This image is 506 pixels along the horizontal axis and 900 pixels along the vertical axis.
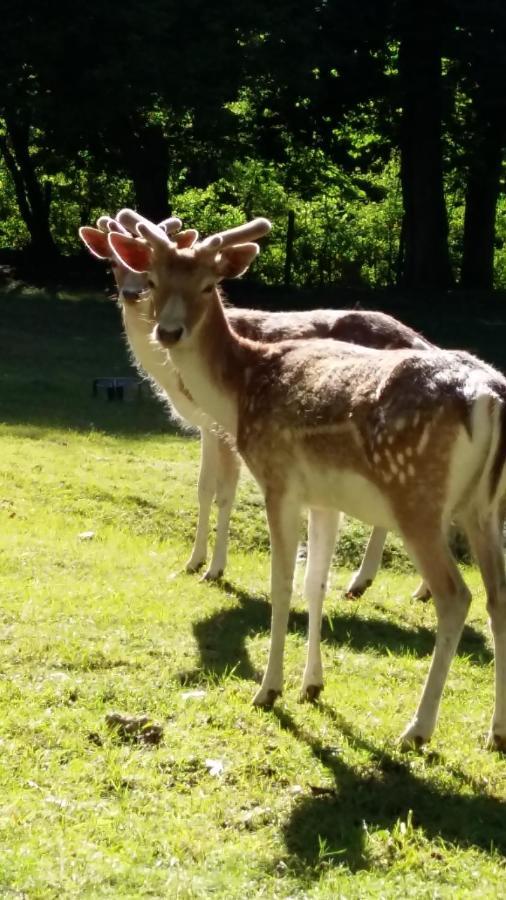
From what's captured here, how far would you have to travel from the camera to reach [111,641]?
6.18m

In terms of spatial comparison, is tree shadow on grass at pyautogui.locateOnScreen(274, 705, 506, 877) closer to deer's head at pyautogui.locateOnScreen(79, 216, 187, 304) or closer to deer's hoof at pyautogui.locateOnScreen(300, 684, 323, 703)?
deer's hoof at pyautogui.locateOnScreen(300, 684, 323, 703)

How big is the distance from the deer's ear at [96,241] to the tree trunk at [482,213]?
17.3m

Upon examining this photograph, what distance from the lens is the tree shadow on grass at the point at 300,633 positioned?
6.20m

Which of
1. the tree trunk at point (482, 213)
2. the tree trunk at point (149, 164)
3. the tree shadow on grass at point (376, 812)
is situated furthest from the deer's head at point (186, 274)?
the tree trunk at point (482, 213)

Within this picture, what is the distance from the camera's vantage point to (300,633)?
267 inches

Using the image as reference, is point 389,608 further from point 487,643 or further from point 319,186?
point 319,186

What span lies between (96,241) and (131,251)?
2130mm

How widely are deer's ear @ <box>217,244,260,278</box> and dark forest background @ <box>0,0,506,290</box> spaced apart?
15625 mm

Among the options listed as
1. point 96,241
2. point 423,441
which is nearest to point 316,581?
point 423,441

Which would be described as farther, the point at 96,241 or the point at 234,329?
the point at 96,241

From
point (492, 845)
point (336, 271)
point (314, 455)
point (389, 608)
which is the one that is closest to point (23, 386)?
point (389, 608)

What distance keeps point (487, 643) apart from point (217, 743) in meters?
2.38

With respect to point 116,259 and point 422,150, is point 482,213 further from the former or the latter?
point 116,259

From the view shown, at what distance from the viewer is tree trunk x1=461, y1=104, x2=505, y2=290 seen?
24.1 metres
